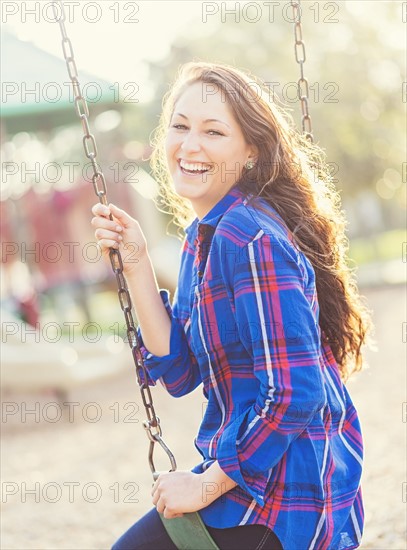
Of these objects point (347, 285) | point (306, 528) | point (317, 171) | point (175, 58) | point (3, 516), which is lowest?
point (3, 516)

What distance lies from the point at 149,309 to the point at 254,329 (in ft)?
1.72

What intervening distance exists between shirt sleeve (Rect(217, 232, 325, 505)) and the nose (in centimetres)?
36

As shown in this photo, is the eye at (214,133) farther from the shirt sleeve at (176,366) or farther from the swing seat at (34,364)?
the swing seat at (34,364)

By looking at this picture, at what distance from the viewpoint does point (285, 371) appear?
5.66 ft

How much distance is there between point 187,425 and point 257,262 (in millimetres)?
5227

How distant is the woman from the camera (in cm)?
175

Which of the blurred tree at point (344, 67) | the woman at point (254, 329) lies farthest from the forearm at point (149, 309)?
the blurred tree at point (344, 67)

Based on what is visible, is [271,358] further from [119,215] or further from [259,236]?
[119,215]

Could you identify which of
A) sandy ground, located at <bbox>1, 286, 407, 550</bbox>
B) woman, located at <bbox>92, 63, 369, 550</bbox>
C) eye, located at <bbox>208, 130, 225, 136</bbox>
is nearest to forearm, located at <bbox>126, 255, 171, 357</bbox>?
woman, located at <bbox>92, 63, 369, 550</bbox>

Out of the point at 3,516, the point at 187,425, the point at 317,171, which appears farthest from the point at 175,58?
the point at 317,171

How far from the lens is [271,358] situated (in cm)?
174

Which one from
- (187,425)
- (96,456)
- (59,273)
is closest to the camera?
(96,456)

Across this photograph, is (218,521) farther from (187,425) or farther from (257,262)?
(187,425)

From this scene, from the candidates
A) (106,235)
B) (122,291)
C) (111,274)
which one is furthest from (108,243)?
(111,274)
